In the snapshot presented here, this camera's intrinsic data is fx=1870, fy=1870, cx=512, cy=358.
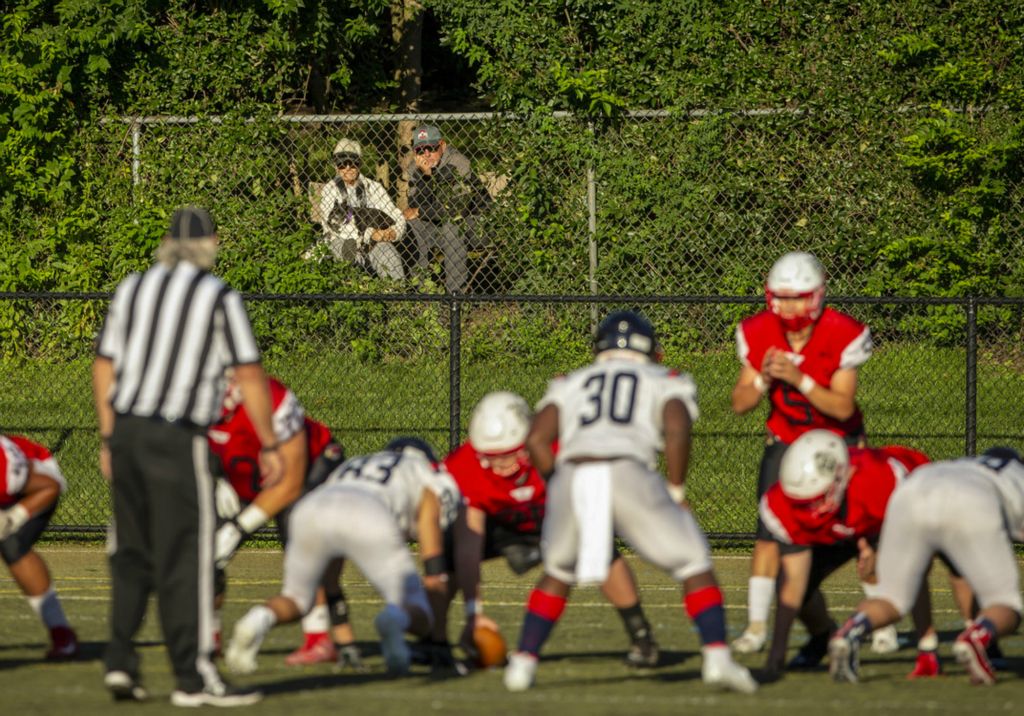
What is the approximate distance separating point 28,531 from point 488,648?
2073mm

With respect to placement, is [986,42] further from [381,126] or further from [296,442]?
[296,442]

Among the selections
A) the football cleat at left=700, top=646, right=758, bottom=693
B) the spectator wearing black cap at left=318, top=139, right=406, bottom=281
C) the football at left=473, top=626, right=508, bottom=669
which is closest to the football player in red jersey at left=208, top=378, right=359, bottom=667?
the football at left=473, top=626, right=508, bottom=669

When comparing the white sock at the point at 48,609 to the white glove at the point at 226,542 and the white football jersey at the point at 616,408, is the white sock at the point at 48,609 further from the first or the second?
the white football jersey at the point at 616,408

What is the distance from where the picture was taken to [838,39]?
14.8 metres

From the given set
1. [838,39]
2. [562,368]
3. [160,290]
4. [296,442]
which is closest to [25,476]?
[296,442]

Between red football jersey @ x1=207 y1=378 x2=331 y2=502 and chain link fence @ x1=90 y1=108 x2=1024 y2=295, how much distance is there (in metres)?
5.97

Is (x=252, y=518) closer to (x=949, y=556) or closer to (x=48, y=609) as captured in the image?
(x=48, y=609)

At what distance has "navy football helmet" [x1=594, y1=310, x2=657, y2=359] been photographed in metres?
7.61

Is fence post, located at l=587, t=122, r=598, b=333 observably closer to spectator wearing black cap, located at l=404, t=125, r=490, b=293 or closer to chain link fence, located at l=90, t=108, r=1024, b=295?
chain link fence, located at l=90, t=108, r=1024, b=295

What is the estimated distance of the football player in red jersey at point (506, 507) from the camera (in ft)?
26.4

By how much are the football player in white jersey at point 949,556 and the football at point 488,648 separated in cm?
140

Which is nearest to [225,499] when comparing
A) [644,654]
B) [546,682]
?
[546,682]

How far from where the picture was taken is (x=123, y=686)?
683cm

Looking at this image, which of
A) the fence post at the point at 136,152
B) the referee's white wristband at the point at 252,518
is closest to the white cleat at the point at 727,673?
the referee's white wristband at the point at 252,518
